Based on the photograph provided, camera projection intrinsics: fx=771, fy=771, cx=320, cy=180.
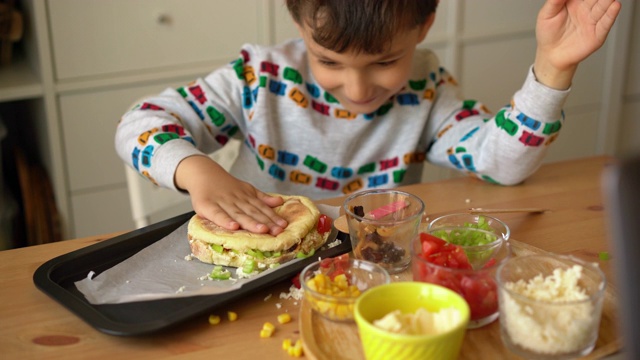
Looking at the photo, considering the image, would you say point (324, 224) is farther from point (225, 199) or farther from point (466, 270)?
point (466, 270)

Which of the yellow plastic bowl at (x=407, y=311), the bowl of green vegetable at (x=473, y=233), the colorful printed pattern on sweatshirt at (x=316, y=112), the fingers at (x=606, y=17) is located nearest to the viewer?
the yellow plastic bowl at (x=407, y=311)

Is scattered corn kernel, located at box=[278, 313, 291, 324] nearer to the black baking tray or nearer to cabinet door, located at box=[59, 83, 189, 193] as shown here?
the black baking tray

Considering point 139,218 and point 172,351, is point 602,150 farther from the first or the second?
point 172,351

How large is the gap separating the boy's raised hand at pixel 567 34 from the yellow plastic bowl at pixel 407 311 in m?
0.59

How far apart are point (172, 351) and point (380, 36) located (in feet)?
2.12

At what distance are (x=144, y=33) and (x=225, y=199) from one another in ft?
3.89

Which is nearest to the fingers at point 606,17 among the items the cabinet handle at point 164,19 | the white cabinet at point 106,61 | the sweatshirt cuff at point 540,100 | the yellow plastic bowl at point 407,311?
the sweatshirt cuff at point 540,100

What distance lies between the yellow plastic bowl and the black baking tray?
188 mm

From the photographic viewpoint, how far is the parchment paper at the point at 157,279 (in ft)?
3.13

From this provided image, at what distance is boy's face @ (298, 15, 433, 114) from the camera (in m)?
Answer: 1.31

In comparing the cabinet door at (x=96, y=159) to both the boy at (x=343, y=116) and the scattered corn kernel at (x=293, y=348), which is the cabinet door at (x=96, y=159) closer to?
the boy at (x=343, y=116)

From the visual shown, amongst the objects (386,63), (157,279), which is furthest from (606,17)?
(157,279)

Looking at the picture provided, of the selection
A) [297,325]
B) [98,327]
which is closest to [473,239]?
[297,325]

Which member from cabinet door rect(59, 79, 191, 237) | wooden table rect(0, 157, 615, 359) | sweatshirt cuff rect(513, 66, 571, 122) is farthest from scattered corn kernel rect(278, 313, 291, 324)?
cabinet door rect(59, 79, 191, 237)
